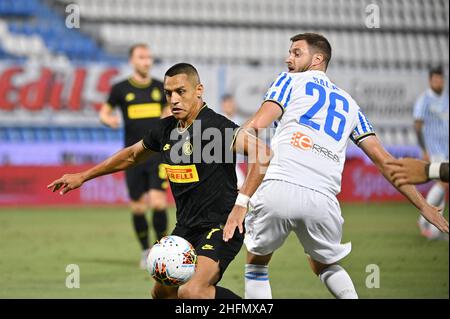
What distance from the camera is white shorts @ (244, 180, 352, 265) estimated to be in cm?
552

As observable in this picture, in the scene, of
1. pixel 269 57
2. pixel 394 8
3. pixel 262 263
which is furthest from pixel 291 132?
pixel 394 8

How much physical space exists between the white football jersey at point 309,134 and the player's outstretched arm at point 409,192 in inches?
8.9

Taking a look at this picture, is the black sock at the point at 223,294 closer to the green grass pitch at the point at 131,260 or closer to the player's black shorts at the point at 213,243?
the player's black shorts at the point at 213,243

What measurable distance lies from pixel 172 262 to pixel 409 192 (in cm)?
169

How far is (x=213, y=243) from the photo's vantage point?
5.60m

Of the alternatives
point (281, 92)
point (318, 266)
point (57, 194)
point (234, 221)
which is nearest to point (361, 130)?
point (281, 92)

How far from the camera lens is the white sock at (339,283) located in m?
5.82

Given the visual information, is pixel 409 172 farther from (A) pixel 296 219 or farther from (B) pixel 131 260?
(B) pixel 131 260

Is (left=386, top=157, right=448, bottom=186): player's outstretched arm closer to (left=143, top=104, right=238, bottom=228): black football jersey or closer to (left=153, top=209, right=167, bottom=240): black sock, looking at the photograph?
(left=143, top=104, right=238, bottom=228): black football jersey

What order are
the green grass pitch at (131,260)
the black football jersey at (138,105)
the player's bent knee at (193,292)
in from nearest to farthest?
the player's bent knee at (193,292) < the green grass pitch at (131,260) < the black football jersey at (138,105)

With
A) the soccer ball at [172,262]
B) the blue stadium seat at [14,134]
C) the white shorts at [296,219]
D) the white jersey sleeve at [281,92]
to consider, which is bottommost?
the blue stadium seat at [14,134]

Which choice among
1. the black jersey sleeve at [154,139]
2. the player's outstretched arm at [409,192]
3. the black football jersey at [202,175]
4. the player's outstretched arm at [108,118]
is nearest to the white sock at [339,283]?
the player's outstretched arm at [409,192]

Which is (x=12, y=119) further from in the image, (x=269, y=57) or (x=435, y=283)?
(x=435, y=283)

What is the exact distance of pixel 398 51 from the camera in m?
25.2
